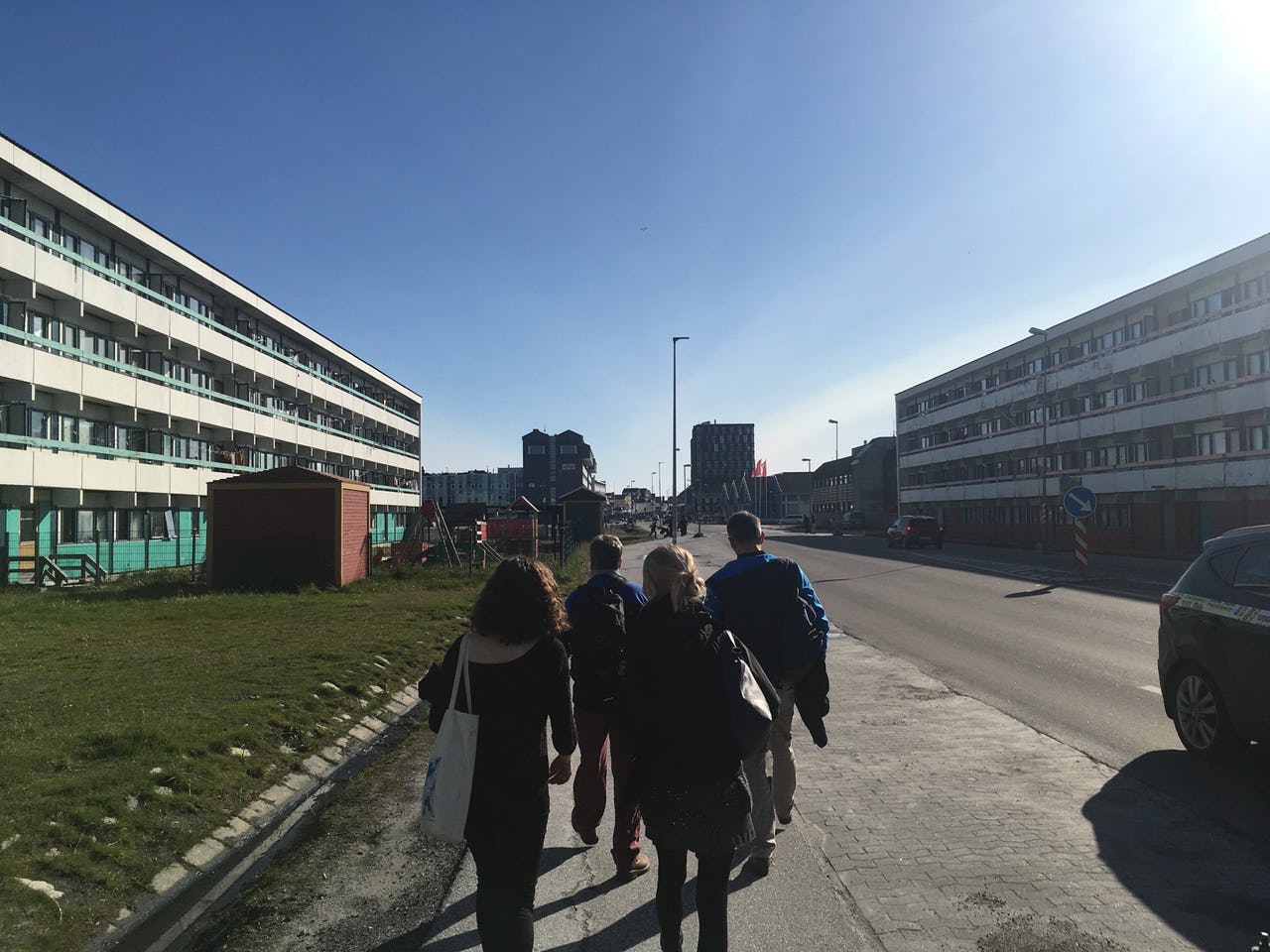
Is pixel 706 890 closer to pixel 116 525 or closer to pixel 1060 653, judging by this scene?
pixel 1060 653

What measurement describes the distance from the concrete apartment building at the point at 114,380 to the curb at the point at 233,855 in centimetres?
2107

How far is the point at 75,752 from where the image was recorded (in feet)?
19.8

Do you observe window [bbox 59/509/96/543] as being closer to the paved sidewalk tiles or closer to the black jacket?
the paved sidewalk tiles

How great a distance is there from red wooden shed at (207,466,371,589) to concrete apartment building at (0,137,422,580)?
6522 millimetres

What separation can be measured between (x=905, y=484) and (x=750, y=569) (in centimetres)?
7489

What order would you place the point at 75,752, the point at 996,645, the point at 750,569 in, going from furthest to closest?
the point at 996,645, the point at 75,752, the point at 750,569

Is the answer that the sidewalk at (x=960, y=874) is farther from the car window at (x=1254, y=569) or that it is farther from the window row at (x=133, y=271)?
the window row at (x=133, y=271)

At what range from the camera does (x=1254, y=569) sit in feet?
20.2

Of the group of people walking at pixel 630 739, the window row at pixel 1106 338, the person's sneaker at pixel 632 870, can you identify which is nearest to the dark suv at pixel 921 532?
the window row at pixel 1106 338

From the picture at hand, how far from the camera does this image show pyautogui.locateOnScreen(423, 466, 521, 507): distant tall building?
16212cm

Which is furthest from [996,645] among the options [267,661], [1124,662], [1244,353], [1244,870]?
[1244,353]

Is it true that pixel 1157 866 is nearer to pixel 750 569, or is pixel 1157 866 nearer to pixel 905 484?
pixel 750 569

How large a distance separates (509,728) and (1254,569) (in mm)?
5617

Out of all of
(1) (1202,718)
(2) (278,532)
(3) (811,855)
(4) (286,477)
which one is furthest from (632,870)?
(4) (286,477)
